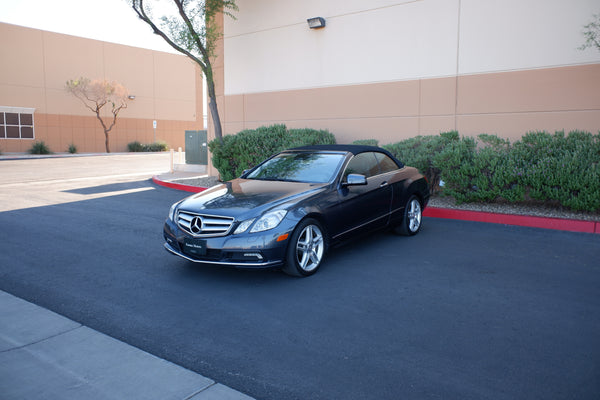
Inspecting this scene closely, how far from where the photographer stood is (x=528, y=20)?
1034 cm

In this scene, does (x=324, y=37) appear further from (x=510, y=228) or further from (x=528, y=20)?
(x=510, y=228)

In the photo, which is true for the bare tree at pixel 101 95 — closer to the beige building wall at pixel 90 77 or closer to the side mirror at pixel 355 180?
the beige building wall at pixel 90 77

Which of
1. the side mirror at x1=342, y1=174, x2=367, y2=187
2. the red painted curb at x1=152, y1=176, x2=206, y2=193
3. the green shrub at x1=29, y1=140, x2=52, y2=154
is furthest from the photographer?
the green shrub at x1=29, y1=140, x2=52, y2=154

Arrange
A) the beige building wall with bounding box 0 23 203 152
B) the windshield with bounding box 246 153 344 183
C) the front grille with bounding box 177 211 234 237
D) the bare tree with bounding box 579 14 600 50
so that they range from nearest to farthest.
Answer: the front grille with bounding box 177 211 234 237 < the windshield with bounding box 246 153 344 183 < the bare tree with bounding box 579 14 600 50 < the beige building wall with bounding box 0 23 203 152

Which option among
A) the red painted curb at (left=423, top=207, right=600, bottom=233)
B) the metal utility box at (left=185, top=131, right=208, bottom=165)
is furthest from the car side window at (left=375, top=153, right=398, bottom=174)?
the metal utility box at (left=185, top=131, right=208, bottom=165)

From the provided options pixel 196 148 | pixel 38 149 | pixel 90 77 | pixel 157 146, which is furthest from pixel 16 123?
pixel 196 148

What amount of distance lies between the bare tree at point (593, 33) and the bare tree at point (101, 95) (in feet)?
120

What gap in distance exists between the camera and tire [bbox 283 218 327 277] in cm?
544

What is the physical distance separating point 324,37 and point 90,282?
10.3 m

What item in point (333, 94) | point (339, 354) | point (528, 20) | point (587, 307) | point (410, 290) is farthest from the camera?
point (333, 94)

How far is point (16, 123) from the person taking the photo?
35.8 meters

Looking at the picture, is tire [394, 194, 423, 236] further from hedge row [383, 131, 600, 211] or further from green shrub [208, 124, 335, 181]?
green shrub [208, 124, 335, 181]

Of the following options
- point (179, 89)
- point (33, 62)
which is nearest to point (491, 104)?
point (33, 62)

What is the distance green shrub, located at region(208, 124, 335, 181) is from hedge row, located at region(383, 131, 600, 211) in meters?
3.16
